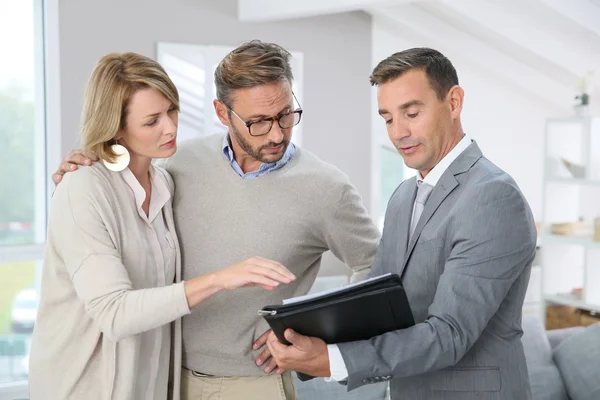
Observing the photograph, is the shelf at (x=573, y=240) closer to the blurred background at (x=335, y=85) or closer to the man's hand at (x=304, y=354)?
the blurred background at (x=335, y=85)

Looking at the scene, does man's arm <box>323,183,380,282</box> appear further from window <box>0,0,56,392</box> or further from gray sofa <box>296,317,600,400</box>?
window <box>0,0,56,392</box>

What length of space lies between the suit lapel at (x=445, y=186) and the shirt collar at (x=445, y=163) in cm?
2

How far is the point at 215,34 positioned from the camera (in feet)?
17.6

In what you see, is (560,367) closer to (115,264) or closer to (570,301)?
(570,301)

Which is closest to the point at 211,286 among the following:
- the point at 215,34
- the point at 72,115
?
the point at 72,115

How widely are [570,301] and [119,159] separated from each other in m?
4.62

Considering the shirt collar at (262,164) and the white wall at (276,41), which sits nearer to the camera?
the shirt collar at (262,164)

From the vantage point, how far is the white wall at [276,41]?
480cm

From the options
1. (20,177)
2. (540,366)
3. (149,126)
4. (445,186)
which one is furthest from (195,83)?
(445,186)

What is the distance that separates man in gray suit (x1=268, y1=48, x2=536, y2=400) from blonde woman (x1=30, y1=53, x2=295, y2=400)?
35 cm

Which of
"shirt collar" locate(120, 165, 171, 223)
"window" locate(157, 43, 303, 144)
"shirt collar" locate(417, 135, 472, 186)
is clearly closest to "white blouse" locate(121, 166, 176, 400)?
"shirt collar" locate(120, 165, 171, 223)

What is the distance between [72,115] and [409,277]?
3.49 metres

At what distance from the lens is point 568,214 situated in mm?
6094

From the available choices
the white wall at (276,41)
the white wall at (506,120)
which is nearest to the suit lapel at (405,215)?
the white wall at (276,41)
